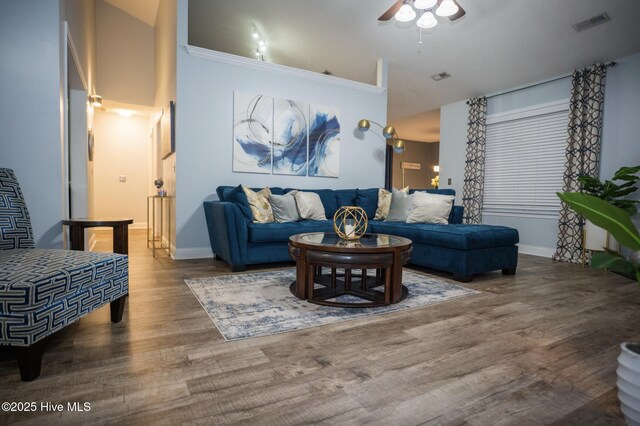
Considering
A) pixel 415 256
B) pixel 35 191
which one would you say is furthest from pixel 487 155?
pixel 35 191

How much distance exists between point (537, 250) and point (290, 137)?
13.3 feet

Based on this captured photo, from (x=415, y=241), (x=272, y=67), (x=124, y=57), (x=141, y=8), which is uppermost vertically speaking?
(x=141, y=8)

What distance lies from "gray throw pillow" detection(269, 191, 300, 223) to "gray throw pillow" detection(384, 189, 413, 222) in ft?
4.21

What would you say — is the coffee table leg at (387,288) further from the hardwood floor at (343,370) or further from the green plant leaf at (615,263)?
the green plant leaf at (615,263)

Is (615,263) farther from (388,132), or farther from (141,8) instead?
(141,8)

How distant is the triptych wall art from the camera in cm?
440

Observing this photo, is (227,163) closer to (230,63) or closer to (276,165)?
(276,165)

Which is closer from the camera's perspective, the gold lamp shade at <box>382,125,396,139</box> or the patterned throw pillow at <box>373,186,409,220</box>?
the patterned throw pillow at <box>373,186,409,220</box>

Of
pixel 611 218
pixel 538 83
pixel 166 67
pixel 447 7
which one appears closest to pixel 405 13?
pixel 447 7

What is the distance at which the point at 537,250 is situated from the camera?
511 cm

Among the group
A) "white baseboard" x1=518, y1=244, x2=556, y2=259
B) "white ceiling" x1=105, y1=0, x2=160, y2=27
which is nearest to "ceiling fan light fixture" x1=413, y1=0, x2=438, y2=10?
"white baseboard" x1=518, y1=244, x2=556, y2=259

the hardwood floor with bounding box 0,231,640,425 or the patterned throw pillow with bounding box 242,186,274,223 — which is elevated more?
the patterned throw pillow with bounding box 242,186,274,223

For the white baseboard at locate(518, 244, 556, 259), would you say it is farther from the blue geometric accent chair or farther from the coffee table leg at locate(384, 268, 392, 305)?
the blue geometric accent chair

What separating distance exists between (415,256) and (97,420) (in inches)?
120
